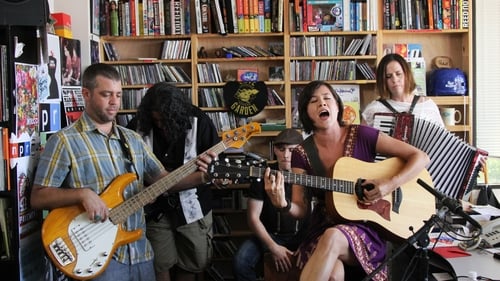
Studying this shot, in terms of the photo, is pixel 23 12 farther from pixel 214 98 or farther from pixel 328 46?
pixel 328 46

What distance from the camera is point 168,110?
3.03 m

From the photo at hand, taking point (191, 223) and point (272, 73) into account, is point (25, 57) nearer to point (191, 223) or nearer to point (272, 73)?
point (191, 223)

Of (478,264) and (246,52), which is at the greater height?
(246,52)

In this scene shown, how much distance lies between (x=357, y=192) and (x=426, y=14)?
7.99 ft

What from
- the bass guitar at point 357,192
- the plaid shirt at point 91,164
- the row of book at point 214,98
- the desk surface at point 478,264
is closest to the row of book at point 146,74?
the row of book at point 214,98

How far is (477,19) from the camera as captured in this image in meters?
4.36

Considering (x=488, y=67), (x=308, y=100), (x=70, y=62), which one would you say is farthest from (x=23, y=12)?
(x=488, y=67)

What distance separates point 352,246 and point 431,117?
1340 mm

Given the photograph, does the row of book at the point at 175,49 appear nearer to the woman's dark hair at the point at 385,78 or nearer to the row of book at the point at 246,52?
the row of book at the point at 246,52

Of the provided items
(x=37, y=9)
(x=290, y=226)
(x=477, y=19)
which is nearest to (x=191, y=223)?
(x=290, y=226)

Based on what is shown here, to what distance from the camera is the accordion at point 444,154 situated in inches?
112

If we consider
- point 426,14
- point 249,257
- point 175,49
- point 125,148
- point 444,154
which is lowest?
point 249,257

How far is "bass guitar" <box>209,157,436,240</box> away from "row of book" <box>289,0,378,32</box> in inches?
76.7

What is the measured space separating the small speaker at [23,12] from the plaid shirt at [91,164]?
59 cm
